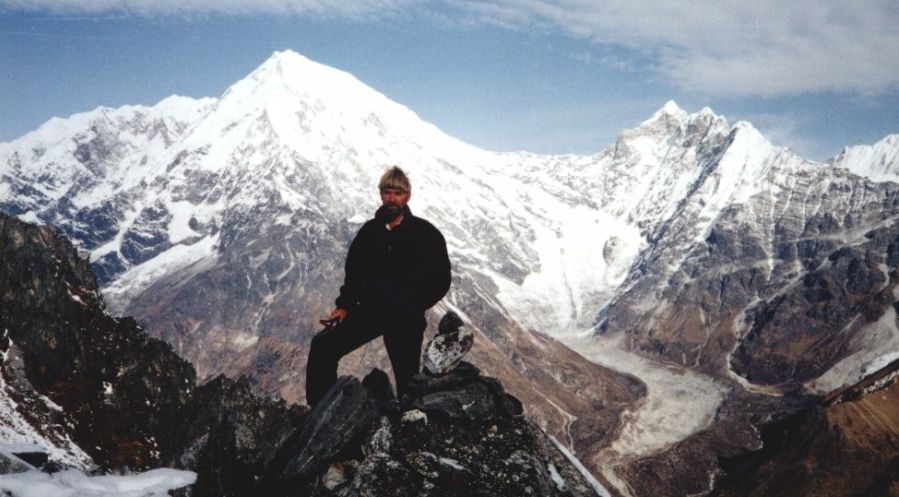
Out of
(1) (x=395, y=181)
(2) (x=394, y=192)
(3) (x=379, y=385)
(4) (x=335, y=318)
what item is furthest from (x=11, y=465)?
(1) (x=395, y=181)

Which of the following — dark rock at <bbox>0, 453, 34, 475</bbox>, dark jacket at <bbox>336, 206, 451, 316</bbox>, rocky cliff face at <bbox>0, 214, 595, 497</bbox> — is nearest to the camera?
rocky cliff face at <bbox>0, 214, 595, 497</bbox>

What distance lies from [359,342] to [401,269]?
1529 millimetres

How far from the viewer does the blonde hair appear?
1145 centimetres

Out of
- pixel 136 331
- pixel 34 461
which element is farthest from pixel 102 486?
pixel 136 331

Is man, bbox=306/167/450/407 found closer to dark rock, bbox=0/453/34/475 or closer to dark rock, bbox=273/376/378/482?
dark rock, bbox=273/376/378/482

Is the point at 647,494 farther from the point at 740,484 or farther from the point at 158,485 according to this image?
the point at 158,485

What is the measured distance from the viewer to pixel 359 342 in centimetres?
1166

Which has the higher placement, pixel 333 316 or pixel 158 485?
pixel 333 316

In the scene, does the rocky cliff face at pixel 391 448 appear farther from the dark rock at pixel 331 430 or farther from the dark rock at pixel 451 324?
the dark rock at pixel 451 324

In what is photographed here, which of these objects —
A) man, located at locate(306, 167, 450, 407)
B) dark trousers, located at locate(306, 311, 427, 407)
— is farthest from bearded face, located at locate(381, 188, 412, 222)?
dark trousers, located at locate(306, 311, 427, 407)

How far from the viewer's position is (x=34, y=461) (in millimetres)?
12414

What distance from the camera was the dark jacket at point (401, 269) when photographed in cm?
1124

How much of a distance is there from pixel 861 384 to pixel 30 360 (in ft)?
575

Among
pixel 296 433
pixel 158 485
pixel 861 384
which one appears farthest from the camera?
pixel 861 384
